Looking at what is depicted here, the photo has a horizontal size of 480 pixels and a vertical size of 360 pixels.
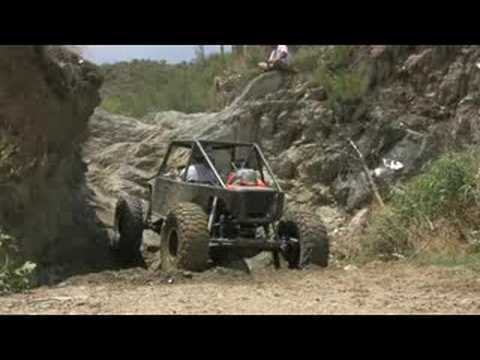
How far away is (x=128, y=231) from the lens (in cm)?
1109

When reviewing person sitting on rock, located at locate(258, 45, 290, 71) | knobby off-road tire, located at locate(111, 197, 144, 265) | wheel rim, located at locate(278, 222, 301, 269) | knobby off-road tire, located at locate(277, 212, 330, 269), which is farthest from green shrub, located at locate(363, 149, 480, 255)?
person sitting on rock, located at locate(258, 45, 290, 71)

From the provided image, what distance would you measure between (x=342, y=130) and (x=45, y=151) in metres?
5.34

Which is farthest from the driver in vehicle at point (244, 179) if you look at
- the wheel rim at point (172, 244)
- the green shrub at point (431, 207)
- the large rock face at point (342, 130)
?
the large rock face at point (342, 130)

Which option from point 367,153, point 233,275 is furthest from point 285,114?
point 233,275

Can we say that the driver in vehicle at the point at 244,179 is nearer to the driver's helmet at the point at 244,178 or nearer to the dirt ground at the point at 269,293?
the driver's helmet at the point at 244,178

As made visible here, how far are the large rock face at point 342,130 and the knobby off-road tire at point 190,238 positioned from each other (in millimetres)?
4290

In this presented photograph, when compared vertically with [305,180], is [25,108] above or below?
above

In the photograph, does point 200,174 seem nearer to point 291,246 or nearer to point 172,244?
point 172,244

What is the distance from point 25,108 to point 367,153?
5809 mm

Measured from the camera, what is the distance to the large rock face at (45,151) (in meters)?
9.91

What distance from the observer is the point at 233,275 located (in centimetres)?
859

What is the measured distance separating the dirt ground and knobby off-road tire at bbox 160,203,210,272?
0.64 ft

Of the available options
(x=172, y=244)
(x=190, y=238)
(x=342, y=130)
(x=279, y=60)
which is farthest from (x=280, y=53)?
(x=190, y=238)
